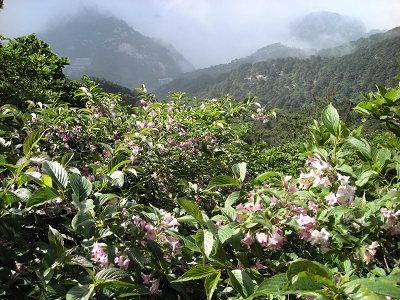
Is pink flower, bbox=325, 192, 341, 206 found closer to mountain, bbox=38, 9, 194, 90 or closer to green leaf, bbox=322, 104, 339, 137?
green leaf, bbox=322, 104, 339, 137

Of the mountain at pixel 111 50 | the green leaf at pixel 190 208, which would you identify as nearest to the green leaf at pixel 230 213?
the green leaf at pixel 190 208

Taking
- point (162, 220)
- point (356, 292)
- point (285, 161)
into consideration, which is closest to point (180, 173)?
point (162, 220)

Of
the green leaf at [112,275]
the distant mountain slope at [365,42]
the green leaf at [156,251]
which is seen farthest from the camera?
the distant mountain slope at [365,42]

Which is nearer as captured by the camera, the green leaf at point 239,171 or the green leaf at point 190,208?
the green leaf at point 190,208

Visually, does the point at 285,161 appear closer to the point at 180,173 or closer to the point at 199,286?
the point at 180,173

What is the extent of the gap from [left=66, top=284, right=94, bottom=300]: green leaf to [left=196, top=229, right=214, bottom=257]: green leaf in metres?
0.29

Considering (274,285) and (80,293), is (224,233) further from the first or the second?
(80,293)

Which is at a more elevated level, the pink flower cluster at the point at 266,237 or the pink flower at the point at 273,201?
the pink flower at the point at 273,201

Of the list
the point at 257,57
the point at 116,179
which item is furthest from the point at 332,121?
the point at 257,57

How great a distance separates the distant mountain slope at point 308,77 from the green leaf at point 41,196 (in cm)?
6956

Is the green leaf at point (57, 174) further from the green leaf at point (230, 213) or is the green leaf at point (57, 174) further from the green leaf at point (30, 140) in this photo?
the green leaf at point (230, 213)

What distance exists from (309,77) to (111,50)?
12134cm

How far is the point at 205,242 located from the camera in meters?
0.81

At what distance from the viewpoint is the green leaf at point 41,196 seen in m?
0.82
